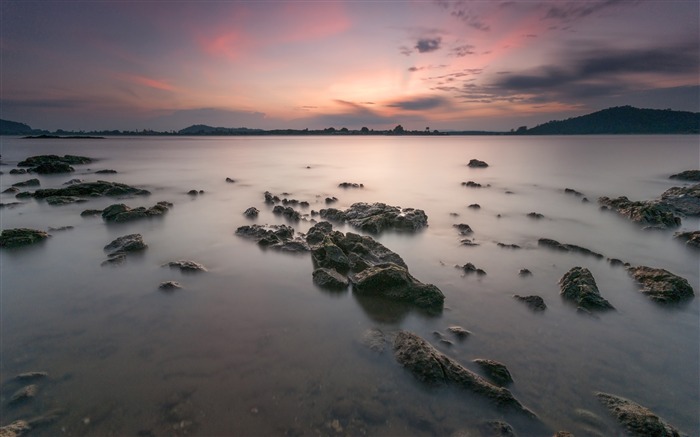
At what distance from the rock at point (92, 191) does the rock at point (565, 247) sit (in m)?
24.3

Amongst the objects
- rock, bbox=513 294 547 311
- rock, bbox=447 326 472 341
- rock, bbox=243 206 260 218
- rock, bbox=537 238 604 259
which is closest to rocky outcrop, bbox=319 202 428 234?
rock, bbox=243 206 260 218

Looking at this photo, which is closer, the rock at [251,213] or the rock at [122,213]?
the rock at [122,213]

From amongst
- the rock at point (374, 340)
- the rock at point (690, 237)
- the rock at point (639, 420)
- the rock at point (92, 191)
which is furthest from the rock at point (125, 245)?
the rock at point (690, 237)

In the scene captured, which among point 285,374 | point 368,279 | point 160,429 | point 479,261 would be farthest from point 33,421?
point 479,261

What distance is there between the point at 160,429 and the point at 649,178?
45.2 meters

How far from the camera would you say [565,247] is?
1224cm

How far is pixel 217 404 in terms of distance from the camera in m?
5.08

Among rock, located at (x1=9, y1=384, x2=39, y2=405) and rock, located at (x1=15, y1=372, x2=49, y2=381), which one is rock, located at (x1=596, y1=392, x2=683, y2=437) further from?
rock, located at (x1=15, y1=372, x2=49, y2=381)

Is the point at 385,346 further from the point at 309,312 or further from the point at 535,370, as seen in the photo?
the point at 535,370

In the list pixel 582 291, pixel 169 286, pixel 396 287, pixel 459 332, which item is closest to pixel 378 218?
pixel 396 287

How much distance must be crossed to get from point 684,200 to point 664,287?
15604 millimetres

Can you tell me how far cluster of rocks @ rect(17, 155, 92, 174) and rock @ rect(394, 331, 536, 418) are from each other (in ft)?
141

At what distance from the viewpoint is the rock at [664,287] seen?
8.46 metres

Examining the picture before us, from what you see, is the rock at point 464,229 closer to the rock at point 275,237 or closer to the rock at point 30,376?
the rock at point 275,237
